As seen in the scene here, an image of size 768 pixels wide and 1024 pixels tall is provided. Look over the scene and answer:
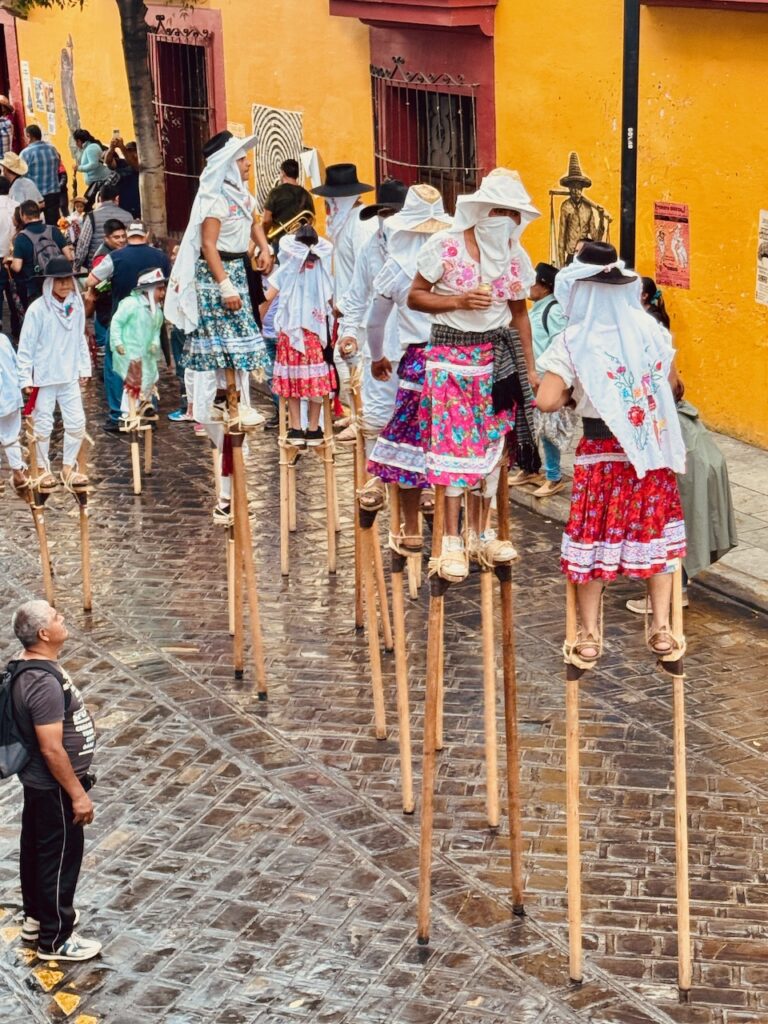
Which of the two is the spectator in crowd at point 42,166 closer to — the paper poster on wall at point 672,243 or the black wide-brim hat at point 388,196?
the paper poster on wall at point 672,243

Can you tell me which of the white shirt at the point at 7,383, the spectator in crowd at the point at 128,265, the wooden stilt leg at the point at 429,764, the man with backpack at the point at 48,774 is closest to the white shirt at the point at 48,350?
the white shirt at the point at 7,383

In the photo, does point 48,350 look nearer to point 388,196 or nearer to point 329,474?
point 329,474

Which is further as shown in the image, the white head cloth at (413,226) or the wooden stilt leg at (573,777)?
the white head cloth at (413,226)

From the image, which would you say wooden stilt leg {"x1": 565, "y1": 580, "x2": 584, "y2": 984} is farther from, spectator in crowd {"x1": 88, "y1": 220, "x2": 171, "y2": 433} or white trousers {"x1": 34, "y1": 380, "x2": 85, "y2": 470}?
spectator in crowd {"x1": 88, "y1": 220, "x2": 171, "y2": 433}

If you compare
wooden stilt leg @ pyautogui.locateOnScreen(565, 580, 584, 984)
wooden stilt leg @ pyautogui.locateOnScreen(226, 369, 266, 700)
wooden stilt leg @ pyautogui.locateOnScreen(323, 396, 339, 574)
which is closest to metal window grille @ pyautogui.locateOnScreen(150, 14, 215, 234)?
wooden stilt leg @ pyautogui.locateOnScreen(323, 396, 339, 574)

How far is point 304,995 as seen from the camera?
7.18 meters

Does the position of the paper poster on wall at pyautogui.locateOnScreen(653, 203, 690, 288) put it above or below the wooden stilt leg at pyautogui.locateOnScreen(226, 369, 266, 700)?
above

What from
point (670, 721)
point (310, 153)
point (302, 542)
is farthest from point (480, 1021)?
point (310, 153)

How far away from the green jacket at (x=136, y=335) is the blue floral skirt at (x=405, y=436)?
5.72 meters

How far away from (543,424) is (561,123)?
13.4ft

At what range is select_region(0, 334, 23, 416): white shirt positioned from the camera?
37.9ft

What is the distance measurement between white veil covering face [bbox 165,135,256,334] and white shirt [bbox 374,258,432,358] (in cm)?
143

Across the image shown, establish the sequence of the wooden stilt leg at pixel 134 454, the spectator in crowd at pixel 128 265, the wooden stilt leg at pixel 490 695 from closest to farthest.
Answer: the wooden stilt leg at pixel 490 695 < the wooden stilt leg at pixel 134 454 < the spectator in crowd at pixel 128 265

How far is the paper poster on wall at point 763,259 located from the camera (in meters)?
14.0
